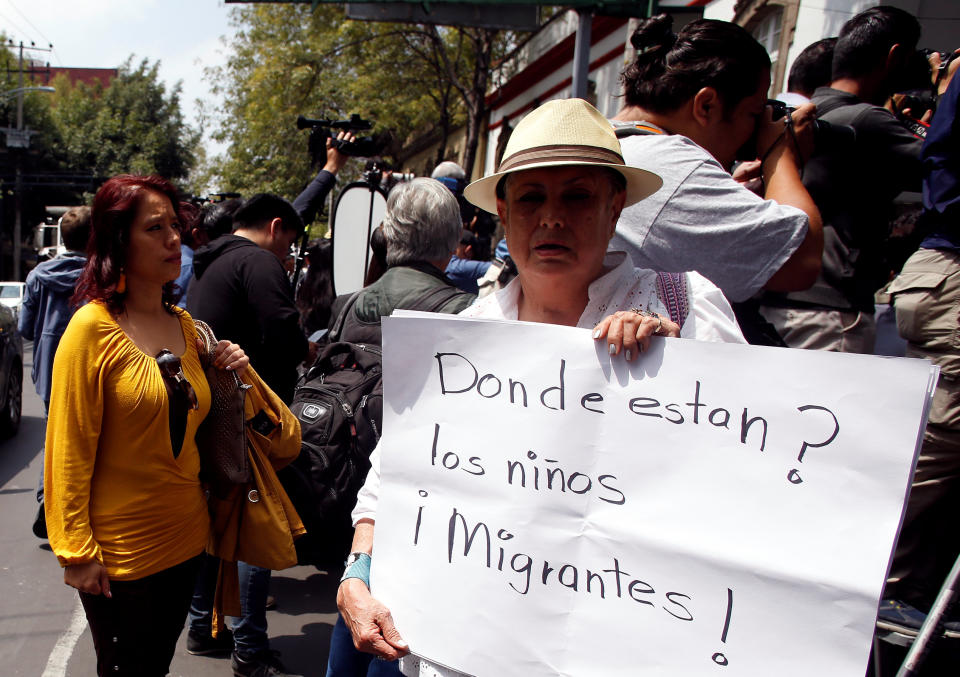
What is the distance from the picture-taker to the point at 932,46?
204 inches

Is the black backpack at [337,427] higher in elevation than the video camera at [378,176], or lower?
lower

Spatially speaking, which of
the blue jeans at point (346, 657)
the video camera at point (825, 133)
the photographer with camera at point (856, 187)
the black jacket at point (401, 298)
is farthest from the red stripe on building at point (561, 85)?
the blue jeans at point (346, 657)

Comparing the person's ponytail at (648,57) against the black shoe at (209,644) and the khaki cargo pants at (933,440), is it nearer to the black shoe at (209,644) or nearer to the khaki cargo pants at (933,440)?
the khaki cargo pants at (933,440)

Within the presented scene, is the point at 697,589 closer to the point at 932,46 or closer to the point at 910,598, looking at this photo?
the point at 910,598

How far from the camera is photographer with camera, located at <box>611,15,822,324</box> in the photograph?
5.84ft

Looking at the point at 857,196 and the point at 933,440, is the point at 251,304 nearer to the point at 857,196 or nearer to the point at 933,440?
the point at 857,196

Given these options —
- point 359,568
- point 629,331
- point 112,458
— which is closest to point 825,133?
point 629,331

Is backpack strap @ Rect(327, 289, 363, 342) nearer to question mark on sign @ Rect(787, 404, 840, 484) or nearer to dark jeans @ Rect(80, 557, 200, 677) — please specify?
dark jeans @ Rect(80, 557, 200, 677)

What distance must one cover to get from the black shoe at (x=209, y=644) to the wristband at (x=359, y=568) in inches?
93.5

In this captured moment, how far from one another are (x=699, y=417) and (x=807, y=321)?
1.19 m

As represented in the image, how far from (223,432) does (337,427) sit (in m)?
0.40

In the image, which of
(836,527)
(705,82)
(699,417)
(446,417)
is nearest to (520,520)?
(446,417)

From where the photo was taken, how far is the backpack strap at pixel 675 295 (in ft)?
4.91

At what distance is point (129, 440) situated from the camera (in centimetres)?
228
